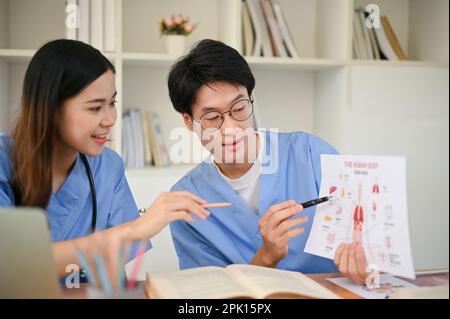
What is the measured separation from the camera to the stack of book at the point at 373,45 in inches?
58.1

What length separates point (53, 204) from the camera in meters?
0.82

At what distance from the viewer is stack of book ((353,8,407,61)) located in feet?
A: 4.84

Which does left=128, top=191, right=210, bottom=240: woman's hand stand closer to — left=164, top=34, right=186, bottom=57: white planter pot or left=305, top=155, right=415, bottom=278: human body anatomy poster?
left=305, top=155, right=415, bottom=278: human body anatomy poster

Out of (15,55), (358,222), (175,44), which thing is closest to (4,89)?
(15,55)

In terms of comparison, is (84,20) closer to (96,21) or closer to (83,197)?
(96,21)

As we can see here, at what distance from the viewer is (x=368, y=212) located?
0.72 m

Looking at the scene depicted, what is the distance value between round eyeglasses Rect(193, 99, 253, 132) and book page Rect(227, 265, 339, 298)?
29cm

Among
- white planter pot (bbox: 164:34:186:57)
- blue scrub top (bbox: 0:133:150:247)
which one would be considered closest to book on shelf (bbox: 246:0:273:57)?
white planter pot (bbox: 164:34:186:57)

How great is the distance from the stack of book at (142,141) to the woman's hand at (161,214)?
2.49 ft

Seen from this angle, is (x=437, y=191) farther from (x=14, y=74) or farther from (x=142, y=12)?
(x=14, y=74)

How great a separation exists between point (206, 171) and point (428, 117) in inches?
30.0

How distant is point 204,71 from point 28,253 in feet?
1.58

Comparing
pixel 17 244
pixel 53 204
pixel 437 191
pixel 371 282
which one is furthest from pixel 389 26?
pixel 17 244

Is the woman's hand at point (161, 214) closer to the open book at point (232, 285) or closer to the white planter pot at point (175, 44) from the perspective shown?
the open book at point (232, 285)
